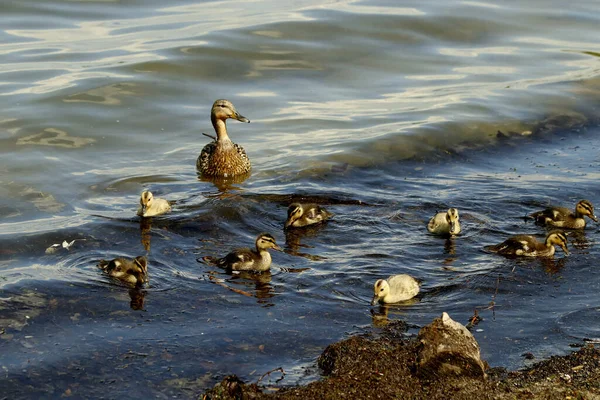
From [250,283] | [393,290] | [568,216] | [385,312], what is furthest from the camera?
[568,216]

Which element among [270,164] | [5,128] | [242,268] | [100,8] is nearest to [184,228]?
[242,268]

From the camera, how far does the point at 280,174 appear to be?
12.0 m

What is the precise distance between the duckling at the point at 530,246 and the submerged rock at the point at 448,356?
2703 millimetres

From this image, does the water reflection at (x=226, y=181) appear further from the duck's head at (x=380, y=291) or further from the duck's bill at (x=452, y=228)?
the duck's head at (x=380, y=291)

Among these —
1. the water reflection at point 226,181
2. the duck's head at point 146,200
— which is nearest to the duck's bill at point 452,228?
the duck's head at point 146,200

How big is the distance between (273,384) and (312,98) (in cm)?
956

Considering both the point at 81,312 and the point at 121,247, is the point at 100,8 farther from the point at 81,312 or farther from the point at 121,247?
the point at 81,312

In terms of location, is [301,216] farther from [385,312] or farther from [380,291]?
[385,312]

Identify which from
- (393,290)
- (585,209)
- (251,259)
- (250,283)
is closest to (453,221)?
(585,209)

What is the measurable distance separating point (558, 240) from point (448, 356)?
315cm

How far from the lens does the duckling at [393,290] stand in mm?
7406

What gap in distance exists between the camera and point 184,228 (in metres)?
9.47

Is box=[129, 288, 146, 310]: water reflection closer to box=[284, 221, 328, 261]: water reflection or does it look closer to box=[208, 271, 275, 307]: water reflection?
box=[208, 271, 275, 307]: water reflection

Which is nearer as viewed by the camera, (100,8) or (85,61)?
(85,61)
